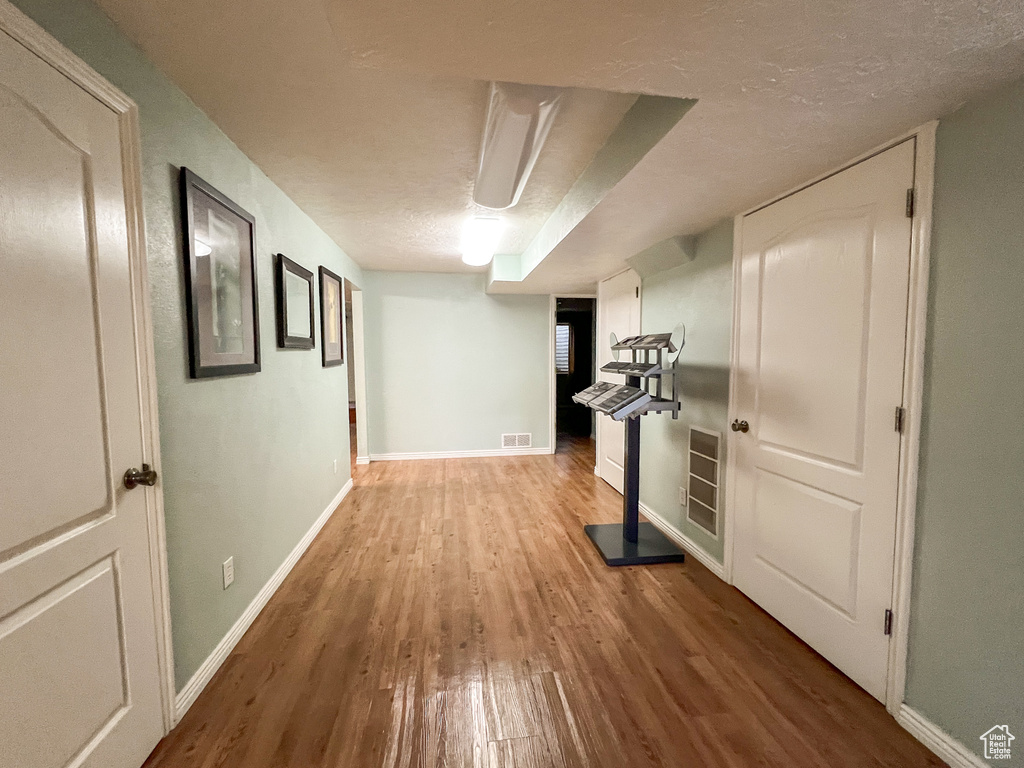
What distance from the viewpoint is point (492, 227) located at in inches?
116

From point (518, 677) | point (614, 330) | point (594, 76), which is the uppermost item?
point (594, 76)

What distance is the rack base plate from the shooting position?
8.30 feet

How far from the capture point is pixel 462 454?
5.15m

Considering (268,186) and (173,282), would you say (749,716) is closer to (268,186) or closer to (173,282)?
(173,282)

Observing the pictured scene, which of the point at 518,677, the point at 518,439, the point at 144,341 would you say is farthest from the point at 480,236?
the point at 518,439

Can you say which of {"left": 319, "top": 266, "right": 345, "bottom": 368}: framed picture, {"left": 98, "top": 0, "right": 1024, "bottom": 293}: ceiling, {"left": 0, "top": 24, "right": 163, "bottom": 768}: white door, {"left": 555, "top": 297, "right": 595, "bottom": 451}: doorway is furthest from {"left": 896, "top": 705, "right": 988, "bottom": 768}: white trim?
{"left": 555, "top": 297, "right": 595, "bottom": 451}: doorway

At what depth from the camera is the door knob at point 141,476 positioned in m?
1.21

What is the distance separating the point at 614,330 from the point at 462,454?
8.10ft

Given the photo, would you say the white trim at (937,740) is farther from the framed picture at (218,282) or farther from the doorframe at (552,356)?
the doorframe at (552,356)

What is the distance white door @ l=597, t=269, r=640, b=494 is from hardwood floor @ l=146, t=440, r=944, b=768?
1415 millimetres

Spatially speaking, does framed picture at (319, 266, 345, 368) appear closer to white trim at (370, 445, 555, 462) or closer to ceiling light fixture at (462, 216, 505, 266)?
ceiling light fixture at (462, 216, 505, 266)

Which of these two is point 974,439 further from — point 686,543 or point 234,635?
point 234,635

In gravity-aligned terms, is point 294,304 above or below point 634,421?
above

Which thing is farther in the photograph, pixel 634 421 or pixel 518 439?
pixel 518 439
